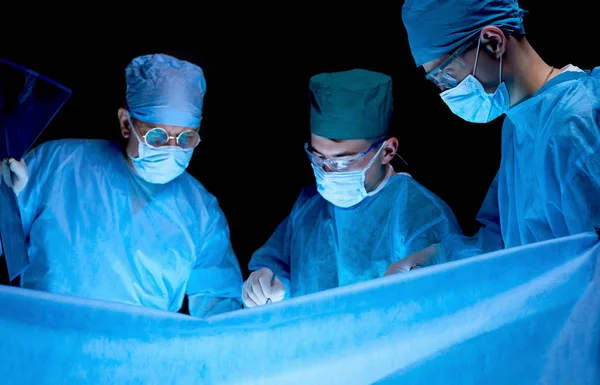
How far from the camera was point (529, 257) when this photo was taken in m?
1.45

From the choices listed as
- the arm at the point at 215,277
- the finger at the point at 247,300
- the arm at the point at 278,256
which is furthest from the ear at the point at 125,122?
the finger at the point at 247,300

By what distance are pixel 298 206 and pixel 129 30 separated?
1486 mm

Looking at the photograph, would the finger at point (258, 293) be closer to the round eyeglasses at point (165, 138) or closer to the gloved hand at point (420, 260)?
the gloved hand at point (420, 260)

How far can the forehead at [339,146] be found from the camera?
255 cm

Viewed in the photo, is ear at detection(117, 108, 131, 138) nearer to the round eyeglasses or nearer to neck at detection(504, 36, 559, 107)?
the round eyeglasses

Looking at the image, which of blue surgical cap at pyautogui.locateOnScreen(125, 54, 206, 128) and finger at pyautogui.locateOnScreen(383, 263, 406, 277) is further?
blue surgical cap at pyautogui.locateOnScreen(125, 54, 206, 128)

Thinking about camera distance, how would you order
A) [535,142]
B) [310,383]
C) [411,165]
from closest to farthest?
[310,383]
[535,142]
[411,165]

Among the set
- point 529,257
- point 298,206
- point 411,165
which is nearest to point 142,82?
point 298,206

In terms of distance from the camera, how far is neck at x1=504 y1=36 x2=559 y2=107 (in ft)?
6.19

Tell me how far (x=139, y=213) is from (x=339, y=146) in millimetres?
976

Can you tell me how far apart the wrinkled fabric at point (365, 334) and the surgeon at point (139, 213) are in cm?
107

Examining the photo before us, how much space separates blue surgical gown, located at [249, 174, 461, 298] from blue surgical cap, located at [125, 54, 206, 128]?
71 centimetres

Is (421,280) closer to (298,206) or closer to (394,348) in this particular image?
(394,348)

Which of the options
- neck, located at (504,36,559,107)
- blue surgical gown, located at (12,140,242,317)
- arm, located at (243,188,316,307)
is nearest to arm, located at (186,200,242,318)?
blue surgical gown, located at (12,140,242,317)
